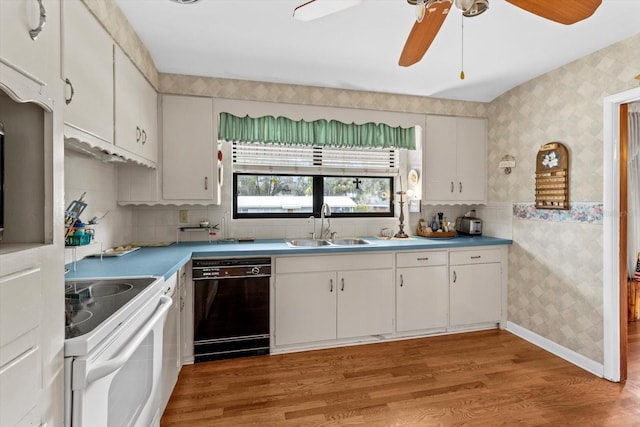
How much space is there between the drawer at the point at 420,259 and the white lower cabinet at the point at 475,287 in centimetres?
11

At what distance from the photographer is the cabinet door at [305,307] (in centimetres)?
271

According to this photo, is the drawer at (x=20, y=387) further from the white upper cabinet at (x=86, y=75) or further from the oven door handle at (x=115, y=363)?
the white upper cabinet at (x=86, y=75)

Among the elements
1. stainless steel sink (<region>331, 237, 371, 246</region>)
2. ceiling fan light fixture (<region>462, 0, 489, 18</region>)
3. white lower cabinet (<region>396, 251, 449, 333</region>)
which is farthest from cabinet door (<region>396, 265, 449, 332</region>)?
ceiling fan light fixture (<region>462, 0, 489, 18</region>)

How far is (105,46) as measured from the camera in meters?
1.71

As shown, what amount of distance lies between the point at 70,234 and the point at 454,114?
3.42 meters

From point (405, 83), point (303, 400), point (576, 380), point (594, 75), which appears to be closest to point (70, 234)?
point (303, 400)

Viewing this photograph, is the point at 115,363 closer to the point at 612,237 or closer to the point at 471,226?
the point at 612,237

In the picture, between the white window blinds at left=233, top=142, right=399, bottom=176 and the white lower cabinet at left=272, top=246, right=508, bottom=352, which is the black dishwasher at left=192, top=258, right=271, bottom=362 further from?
the white window blinds at left=233, top=142, right=399, bottom=176

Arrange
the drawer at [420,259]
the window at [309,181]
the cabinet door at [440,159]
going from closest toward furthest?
the drawer at [420,259], the window at [309,181], the cabinet door at [440,159]

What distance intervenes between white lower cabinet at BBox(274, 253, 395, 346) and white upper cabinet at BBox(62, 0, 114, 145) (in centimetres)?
155

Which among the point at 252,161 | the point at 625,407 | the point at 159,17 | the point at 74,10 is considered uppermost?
the point at 159,17

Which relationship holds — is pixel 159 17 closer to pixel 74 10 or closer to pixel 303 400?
pixel 74 10

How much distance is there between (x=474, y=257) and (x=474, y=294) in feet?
1.18

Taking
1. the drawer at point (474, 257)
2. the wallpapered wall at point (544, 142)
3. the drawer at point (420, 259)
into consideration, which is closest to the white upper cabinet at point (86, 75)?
the wallpapered wall at point (544, 142)
